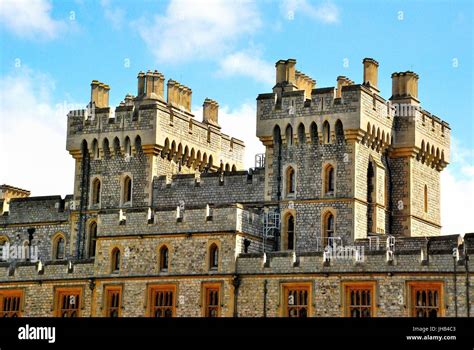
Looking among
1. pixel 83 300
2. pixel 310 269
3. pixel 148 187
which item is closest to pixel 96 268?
pixel 83 300

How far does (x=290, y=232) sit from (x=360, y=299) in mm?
7153

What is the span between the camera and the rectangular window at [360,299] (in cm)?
4850

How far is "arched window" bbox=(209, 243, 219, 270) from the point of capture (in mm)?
51775

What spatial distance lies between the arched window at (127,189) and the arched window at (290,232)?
337 inches

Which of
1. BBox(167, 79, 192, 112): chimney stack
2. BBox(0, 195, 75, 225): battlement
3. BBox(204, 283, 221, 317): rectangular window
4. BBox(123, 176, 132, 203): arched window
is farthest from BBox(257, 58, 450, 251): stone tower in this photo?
BBox(0, 195, 75, 225): battlement

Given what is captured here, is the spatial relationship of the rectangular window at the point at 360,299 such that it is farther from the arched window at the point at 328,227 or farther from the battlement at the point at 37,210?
the battlement at the point at 37,210

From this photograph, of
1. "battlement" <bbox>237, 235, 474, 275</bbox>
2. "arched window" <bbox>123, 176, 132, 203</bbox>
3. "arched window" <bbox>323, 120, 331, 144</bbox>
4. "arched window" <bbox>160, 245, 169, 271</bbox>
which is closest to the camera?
"battlement" <bbox>237, 235, 474, 275</bbox>

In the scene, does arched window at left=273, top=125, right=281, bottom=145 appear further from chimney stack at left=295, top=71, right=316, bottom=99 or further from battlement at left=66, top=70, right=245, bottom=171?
Answer: battlement at left=66, top=70, right=245, bottom=171

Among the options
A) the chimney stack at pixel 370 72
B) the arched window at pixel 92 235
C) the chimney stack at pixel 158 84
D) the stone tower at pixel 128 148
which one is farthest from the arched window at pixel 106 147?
the chimney stack at pixel 370 72

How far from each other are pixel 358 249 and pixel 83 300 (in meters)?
12.6

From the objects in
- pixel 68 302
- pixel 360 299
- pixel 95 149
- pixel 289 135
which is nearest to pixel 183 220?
pixel 289 135

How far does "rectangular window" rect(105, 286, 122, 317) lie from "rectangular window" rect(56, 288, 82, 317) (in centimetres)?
173

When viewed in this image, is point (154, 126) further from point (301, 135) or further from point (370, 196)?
point (370, 196)
